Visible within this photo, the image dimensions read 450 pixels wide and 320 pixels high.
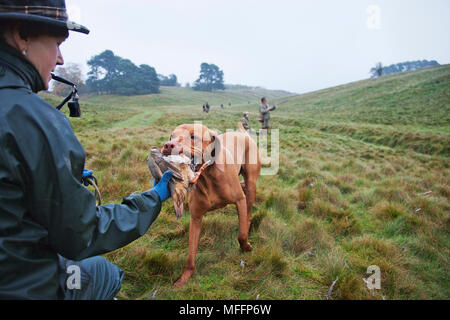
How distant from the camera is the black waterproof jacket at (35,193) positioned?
110 centimetres

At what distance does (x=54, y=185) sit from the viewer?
46.4 inches

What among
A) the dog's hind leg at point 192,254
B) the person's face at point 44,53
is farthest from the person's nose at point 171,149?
the dog's hind leg at point 192,254

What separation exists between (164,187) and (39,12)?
131cm

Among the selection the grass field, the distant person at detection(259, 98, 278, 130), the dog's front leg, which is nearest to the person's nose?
the dog's front leg

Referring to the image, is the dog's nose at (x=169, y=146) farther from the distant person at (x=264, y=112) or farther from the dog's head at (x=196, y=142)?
the distant person at (x=264, y=112)

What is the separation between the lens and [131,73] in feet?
254

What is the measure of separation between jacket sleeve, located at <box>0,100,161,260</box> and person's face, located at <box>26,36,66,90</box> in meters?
0.34

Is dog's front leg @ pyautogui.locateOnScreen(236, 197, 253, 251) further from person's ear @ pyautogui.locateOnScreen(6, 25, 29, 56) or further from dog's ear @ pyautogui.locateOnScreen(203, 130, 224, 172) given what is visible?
person's ear @ pyautogui.locateOnScreen(6, 25, 29, 56)

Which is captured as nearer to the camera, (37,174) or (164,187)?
(37,174)

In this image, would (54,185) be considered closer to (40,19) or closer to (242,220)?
(40,19)

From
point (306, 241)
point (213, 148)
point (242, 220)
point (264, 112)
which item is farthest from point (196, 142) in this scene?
point (264, 112)
